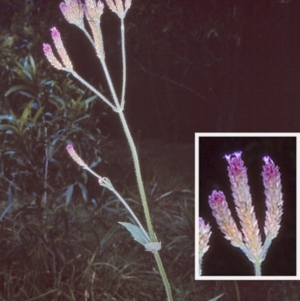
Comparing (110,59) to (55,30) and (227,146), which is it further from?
(227,146)

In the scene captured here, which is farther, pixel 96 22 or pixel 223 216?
pixel 223 216

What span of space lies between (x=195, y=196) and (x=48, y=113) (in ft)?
1.50

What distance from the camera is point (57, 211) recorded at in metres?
1.50

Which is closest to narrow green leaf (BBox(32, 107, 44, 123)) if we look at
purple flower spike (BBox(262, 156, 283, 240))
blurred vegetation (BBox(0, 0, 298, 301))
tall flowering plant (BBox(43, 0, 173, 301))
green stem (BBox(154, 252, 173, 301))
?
blurred vegetation (BBox(0, 0, 298, 301))


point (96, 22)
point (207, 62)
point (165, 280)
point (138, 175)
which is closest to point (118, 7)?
point (96, 22)

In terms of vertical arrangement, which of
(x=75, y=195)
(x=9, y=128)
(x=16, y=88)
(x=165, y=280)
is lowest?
(x=165, y=280)

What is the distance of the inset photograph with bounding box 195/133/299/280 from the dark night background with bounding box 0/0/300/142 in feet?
0.16

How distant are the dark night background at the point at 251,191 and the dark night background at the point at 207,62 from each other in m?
0.04

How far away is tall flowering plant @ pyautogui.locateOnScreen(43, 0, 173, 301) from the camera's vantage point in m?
1.33

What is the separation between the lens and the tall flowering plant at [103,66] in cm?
133

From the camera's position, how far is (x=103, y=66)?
4.72 ft

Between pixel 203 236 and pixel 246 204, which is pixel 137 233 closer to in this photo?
pixel 203 236

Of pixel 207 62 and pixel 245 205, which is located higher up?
pixel 207 62

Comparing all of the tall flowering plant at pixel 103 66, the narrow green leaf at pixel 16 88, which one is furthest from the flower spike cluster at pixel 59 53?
the narrow green leaf at pixel 16 88
